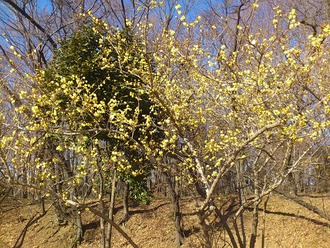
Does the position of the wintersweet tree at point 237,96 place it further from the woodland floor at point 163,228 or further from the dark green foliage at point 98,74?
the woodland floor at point 163,228

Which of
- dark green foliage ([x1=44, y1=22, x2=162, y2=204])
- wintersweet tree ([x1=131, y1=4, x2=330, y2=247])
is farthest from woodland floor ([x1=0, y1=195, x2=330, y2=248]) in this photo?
wintersweet tree ([x1=131, y1=4, x2=330, y2=247])

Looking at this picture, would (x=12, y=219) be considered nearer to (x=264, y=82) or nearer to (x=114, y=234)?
(x=114, y=234)

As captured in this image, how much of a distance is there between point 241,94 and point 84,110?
153 cm

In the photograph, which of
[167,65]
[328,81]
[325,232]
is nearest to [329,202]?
[325,232]

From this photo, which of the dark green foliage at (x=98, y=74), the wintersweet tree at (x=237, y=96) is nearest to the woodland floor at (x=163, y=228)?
the dark green foliage at (x=98, y=74)

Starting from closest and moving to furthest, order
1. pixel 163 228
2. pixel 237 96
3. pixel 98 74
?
pixel 237 96 → pixel 98 74 → pixel 163 228

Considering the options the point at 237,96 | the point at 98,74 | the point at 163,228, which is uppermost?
the point at 98,74

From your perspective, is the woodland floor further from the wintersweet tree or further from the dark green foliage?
the wintersweet tree

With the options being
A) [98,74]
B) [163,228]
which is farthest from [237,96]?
[163,228]

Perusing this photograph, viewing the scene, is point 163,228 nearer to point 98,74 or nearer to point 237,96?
point 98,74

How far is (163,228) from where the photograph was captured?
31.3ft

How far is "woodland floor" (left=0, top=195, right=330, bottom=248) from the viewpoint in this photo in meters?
8.85

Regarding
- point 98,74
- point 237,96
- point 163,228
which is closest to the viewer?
point 237,96

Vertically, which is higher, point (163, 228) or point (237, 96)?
point (237, 96)
